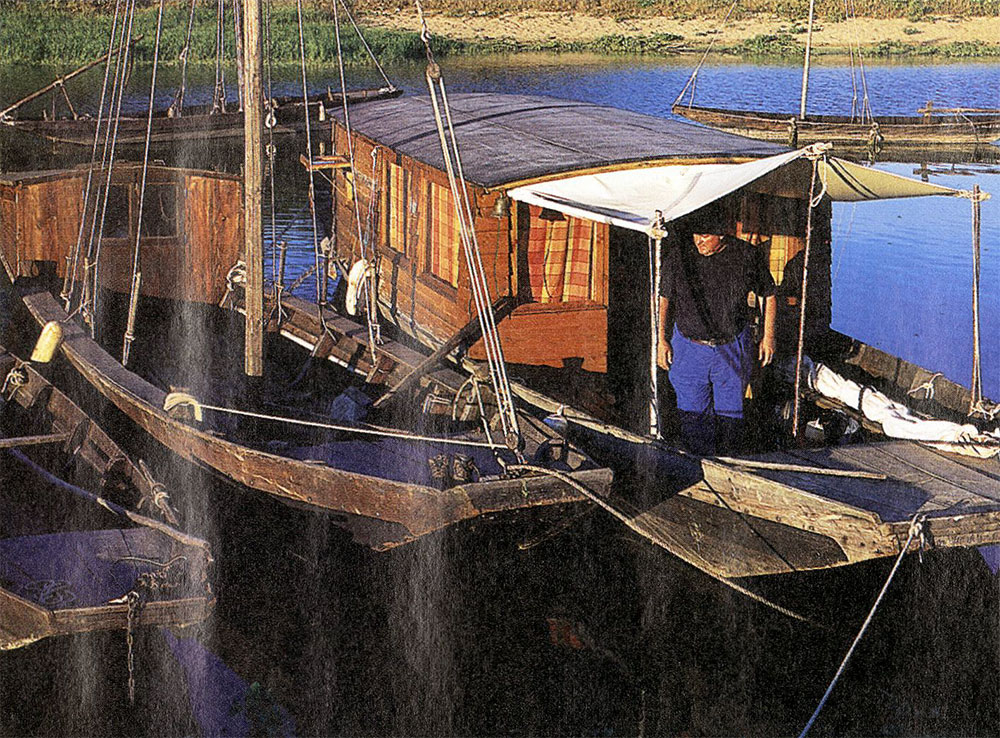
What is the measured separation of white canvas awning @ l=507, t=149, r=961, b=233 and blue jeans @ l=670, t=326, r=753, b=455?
1185 millimetres


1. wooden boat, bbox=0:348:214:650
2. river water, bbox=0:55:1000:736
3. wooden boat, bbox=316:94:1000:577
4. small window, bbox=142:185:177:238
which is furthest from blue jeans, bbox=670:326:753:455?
small window, bbox=142:185:177:238

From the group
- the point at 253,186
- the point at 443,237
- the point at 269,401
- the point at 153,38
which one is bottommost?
the point at 269,401

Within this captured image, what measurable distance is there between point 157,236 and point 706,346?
7934 mm

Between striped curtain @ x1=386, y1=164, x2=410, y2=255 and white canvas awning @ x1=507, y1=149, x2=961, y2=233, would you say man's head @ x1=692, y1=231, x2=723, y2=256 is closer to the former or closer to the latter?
white canvas awning @ x1=507, y1=149, x2=961, y2=233

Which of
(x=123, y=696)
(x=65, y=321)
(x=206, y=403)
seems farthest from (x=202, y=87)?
(x=123, y=696)

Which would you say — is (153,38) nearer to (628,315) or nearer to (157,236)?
(157,236)

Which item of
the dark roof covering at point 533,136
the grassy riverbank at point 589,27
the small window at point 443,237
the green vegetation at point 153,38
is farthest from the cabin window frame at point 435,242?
the grassy riverbank at point 589,27

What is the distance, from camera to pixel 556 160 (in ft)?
37.2

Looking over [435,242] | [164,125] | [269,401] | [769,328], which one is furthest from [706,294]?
[164,125]

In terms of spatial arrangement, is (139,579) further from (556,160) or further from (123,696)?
(556,160)

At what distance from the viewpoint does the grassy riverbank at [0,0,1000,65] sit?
4544 cm

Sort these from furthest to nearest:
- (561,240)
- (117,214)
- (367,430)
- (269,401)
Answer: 1. (117,214)
2. (269,401)
3. (561,240)
4. (367,430)

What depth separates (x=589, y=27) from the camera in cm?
5319

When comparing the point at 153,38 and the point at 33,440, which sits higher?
the point at 153,38
